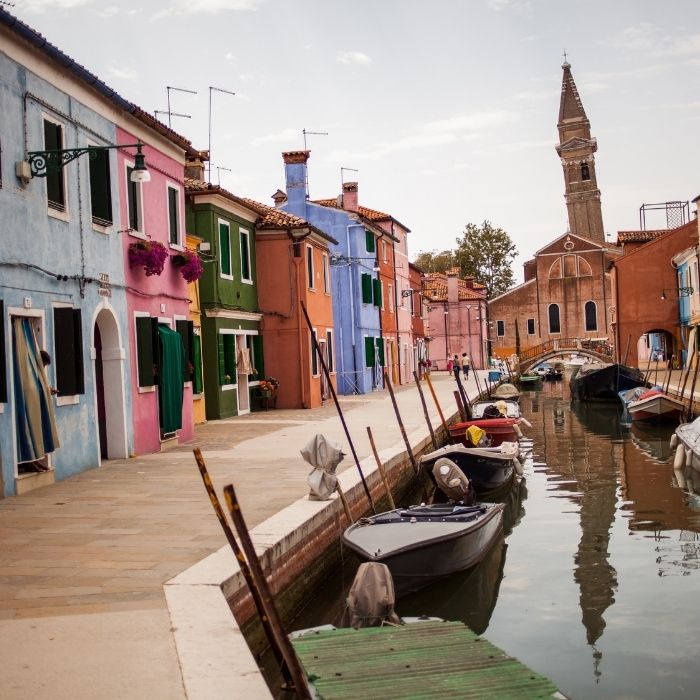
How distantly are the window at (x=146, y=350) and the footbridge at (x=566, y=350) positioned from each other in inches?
1657

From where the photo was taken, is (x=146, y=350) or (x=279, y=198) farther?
(x=279, y=198)

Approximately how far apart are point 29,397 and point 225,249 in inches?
485

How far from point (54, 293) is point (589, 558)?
7.30m

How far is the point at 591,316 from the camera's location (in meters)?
64.5

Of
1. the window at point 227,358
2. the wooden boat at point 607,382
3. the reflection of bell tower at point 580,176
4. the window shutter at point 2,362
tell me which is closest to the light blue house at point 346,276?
the wooden boat at point 607,382

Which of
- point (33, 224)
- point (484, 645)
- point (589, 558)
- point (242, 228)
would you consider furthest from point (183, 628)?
point (242, 228)

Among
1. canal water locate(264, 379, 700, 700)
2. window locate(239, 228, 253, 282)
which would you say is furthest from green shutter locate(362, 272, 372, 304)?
canal water locate(264, 379, 700, 700)

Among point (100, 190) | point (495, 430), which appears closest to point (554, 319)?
point (495, 430)

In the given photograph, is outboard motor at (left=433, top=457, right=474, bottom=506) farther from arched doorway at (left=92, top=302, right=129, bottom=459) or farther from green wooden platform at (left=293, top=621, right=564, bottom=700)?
green wooden platform at (left=293, top=621, right=564, bottom=700)

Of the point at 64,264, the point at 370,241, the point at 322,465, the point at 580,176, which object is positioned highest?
the point at 580,176

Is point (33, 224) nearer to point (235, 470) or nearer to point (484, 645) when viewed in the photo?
point (235, 470)

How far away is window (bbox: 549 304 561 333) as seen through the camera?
64938 mm

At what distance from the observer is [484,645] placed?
225 inches

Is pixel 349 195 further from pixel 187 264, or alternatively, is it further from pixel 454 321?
pixel 454 321
